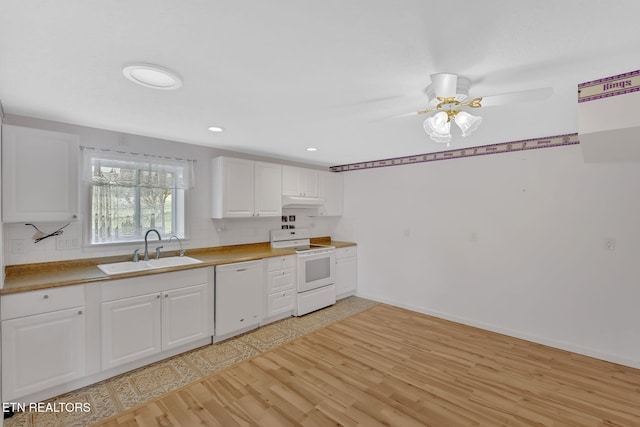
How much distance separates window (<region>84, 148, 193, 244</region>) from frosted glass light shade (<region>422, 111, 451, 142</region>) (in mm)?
2805

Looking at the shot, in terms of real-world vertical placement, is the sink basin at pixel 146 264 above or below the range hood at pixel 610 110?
below

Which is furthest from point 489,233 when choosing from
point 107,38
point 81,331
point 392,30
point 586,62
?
point 81,331

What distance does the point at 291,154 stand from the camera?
418cm

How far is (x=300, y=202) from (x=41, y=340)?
3123 millimetres

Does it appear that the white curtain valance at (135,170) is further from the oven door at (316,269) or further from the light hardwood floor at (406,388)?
the light hardwood floor at (406,388)

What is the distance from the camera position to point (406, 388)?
8.05ft

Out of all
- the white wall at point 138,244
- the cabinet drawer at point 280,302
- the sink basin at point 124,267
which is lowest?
the cabinet drawer at point 280,302

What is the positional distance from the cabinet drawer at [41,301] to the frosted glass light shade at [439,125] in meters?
2.88

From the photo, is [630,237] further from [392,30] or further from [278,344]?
[278,344]

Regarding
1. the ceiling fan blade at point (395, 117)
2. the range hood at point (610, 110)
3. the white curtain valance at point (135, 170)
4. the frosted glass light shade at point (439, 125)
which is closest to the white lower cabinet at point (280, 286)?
the white curtain valance at point (135, 170)

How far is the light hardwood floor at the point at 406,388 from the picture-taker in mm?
2098

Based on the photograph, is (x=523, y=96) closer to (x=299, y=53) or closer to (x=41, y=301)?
(x=299, y=53)

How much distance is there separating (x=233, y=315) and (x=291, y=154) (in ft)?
7.37

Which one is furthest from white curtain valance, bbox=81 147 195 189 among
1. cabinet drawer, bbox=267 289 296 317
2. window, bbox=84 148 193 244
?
cabinet drawer, bbox=267 289 296 317
